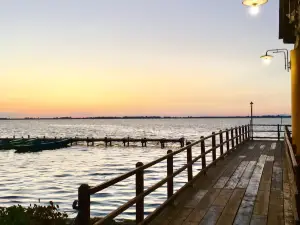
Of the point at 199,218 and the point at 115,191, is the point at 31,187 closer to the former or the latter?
the point at 115,191

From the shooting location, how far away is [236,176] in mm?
10930

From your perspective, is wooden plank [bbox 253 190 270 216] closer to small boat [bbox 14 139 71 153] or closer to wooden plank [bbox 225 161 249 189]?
wooden plank [bbox 225 161 249 189]

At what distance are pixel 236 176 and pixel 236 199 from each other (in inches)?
119

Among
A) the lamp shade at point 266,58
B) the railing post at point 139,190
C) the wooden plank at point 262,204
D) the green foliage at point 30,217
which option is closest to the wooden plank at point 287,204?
the wooden plank at point 262,204

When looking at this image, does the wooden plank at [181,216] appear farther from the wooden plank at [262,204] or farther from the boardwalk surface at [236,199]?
the wooden plank at [262,204]

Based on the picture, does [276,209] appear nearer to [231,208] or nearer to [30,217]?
[231,208]

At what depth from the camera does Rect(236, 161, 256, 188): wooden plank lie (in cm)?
963

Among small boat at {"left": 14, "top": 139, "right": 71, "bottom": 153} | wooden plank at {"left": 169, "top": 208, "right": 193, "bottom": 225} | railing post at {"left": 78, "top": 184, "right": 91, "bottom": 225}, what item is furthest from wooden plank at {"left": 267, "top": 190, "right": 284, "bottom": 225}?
small boat at {"left": 14, "top": 139, "right": 71, "bottom": 153}

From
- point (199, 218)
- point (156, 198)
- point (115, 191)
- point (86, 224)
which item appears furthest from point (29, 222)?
point (115, 191)

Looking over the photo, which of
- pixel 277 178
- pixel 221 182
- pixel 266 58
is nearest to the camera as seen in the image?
pixel 221 182

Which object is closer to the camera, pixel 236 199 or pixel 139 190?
pixel 139 190

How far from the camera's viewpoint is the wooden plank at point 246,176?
9.63 m

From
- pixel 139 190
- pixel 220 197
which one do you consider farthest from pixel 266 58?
pixel 139 190

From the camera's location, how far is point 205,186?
9594 mm
